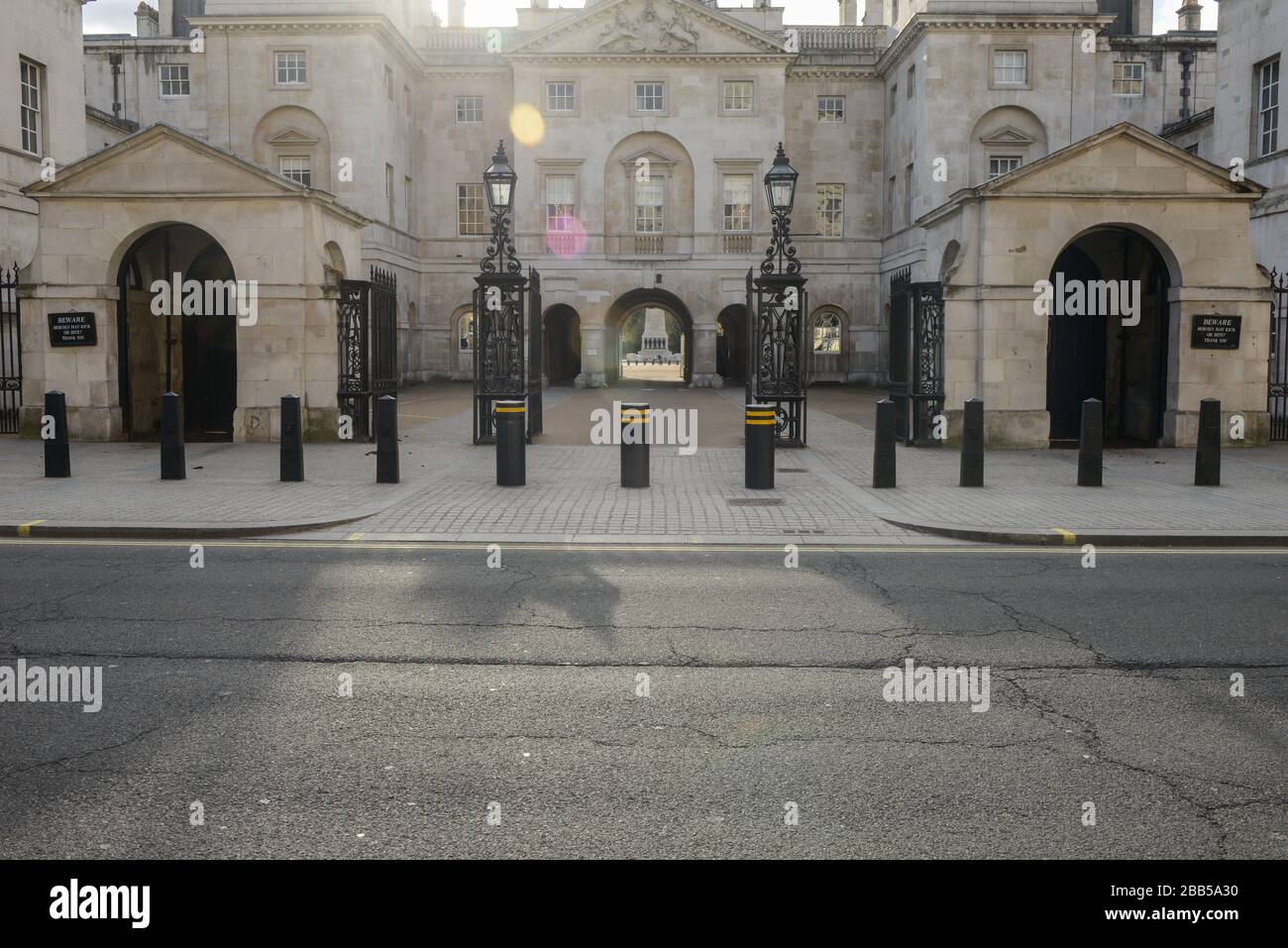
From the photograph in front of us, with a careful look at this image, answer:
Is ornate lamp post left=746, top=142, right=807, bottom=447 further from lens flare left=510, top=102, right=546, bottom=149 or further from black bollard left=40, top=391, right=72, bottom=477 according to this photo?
lens flare left=510, top=102, right=546, bottom=149

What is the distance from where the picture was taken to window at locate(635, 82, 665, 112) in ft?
144

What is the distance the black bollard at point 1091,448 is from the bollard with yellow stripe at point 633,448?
5.31 meters

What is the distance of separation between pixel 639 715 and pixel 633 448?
27.4 ft

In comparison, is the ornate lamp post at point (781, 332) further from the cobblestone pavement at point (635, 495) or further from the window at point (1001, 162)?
the window at point (1001, 162)

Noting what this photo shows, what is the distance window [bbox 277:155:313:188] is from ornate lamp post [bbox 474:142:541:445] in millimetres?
25192

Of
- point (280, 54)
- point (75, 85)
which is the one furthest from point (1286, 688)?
point (280, 54)

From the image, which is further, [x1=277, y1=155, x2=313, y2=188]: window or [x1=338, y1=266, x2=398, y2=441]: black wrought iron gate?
[x1=277, y1=155, x2=313, y2=188]: window

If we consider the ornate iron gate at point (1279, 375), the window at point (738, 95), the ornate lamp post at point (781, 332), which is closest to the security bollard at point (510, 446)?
the ornate lamp post at point (781, 332)

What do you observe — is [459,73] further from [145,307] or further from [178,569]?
[178,569]

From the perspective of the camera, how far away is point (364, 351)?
18.6 metres

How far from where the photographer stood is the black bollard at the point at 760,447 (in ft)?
44.0

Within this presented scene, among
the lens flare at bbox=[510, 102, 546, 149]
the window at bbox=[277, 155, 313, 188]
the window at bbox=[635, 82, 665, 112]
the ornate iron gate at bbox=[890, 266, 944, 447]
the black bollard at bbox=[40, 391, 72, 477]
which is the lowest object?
the black bollard at bbox=[40, 391, 72, 477]

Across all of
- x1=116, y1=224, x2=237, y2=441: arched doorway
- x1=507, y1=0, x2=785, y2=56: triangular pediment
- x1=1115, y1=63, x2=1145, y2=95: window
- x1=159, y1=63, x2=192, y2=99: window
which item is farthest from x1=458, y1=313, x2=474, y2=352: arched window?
x1=1115, y1=63, x2=1145, y2=95: window
